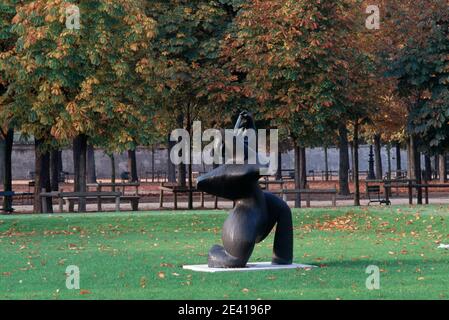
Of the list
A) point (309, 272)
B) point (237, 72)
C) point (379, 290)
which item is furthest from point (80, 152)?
point (379, 290)

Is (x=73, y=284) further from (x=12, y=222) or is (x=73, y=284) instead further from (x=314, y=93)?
(x=314, y=93)

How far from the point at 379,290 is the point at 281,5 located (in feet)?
76.5

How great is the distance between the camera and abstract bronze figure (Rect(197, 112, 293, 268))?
18.8 meters

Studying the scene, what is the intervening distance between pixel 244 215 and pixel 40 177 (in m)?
22.7

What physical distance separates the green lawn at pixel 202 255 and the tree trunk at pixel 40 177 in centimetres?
759

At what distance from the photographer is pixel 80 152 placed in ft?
133

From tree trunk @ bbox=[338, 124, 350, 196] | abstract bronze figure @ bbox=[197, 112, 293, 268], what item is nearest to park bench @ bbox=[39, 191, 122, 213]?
tree trunk @ bbox=[338, 124, 350, 196]

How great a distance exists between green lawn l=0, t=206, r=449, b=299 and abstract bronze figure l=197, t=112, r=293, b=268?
2.15 ft

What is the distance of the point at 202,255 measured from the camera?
21.9 meters
